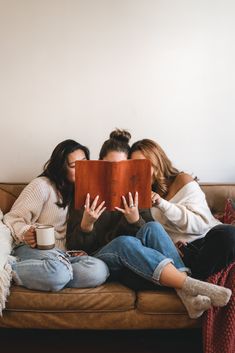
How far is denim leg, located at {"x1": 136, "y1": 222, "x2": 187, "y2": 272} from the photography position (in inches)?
53.9

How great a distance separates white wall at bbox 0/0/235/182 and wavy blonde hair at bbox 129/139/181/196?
36 centimetres

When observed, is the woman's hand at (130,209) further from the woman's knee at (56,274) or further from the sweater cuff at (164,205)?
the woman's knee at (56,274)

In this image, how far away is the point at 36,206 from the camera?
161cm

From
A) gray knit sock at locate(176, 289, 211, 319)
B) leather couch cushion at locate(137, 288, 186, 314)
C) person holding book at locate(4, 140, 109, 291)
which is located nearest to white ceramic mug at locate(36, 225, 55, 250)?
person holding book at locate(4, 140, 109, 291)

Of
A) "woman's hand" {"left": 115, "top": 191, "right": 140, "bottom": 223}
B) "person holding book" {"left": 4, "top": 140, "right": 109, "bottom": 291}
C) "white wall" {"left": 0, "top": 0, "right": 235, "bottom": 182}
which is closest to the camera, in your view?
"person holding book" {"left": 4, "top": 140, "right": 109, "bottom": 291}

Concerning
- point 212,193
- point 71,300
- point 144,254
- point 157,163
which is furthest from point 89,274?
point 212,193

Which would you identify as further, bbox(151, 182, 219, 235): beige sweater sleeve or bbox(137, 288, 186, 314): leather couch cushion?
bbox(151, 182, 219, 235): beige sweater sleeve

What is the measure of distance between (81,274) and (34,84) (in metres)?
1.14

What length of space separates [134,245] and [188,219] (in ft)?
1.01

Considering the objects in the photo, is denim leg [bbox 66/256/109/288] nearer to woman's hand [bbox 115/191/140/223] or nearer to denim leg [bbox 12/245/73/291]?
denim leg [bbox 12/245/73/291]

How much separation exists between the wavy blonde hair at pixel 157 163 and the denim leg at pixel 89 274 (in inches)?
19.2

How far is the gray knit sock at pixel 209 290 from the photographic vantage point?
3.94 feet

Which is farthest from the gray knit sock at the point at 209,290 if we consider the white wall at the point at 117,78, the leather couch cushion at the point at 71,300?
the white wall at the point at 117,78

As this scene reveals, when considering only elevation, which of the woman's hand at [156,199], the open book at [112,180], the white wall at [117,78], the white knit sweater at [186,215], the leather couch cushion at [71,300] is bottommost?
the leather couch cushion at [71,300]
